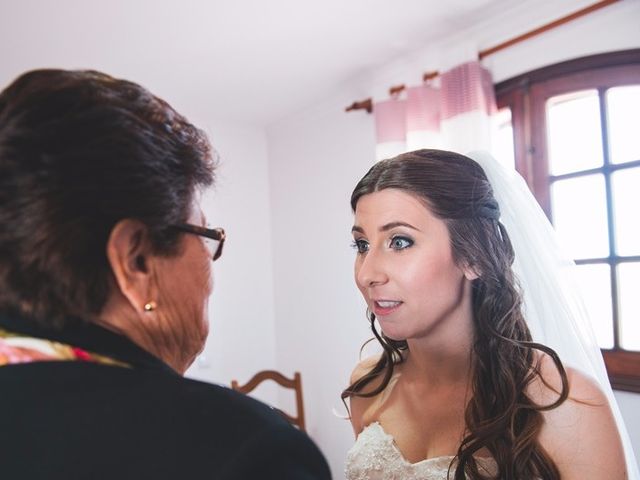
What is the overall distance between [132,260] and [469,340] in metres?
0.95

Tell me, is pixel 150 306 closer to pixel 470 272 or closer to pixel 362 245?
pixel 362 245

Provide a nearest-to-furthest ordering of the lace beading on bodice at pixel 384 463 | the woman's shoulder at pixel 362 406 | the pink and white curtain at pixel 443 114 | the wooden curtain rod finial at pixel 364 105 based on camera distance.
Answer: the lace beading on bodice at pixel 384 463 → the woman's shoulder at pixel 362 406 → the pink and white curtain at pixel 443 114 → the wooden curtain rod finial at pixel 364 105

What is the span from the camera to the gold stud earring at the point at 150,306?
1.93 ft

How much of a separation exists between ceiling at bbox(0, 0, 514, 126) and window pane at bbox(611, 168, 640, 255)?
0.87 meters

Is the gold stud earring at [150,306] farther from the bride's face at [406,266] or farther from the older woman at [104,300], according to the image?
the bride's face at [406,266]

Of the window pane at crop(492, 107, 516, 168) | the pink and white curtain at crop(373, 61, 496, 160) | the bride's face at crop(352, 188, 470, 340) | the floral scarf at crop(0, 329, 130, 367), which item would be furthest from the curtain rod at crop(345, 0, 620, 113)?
the floral scarf at crop(0, 329, 130, 367)

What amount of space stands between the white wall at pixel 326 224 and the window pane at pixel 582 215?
0.56 meters

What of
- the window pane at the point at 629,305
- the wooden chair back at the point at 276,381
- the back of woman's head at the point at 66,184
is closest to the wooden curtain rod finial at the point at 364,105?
the window pane at the point at 629,305

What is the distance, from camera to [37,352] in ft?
1.64

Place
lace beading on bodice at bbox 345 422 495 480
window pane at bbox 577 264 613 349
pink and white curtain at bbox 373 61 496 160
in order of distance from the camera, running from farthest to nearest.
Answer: pink and white curtain at bbox 373 61 496 160, window pane at bbox 577 264 613 349, lace beading on bodice at bbox 345 422 495 480

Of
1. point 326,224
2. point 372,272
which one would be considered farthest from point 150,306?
point 326,224

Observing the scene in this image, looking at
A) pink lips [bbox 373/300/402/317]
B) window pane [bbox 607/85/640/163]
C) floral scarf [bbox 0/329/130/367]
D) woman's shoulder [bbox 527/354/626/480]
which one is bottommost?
woman's shoulder [bbox 527/354/626/480]

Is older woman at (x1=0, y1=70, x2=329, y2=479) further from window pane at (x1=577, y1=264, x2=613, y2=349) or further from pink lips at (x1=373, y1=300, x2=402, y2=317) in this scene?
window pane at (x1=577, y1=264, x2=613, y2=349)

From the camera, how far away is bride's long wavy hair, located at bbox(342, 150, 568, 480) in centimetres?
107
